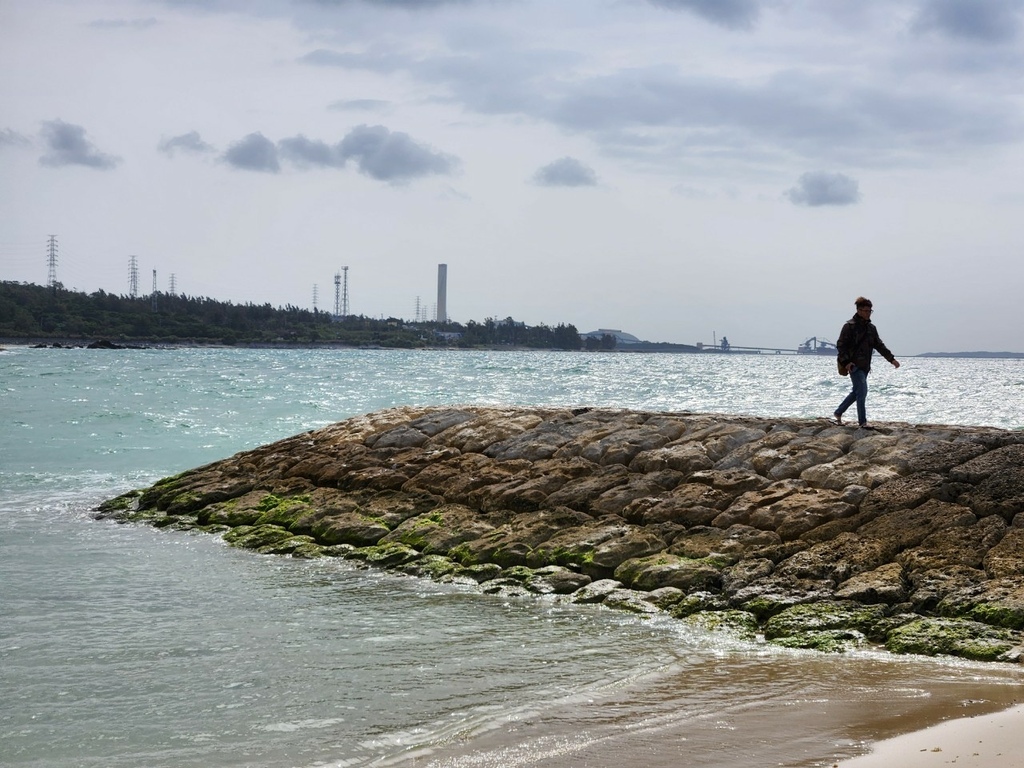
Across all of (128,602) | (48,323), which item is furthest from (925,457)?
(48,323)

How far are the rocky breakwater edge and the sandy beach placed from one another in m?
1.70

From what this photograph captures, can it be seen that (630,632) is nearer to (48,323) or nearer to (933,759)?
(933,759)

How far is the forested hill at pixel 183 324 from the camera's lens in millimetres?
136625

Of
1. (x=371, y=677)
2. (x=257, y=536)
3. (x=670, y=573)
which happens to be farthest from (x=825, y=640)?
(x=257, y=536)

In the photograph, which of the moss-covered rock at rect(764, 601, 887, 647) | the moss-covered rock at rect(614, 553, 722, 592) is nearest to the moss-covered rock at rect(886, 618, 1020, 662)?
the moss-covered rock at rect(764, 601, 887, 647)

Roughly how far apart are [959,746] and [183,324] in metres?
154

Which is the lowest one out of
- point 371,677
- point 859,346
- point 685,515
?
point 371,677

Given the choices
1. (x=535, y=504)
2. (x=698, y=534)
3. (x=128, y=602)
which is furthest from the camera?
(x=535, y=504)

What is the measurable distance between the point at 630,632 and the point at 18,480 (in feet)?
49.5

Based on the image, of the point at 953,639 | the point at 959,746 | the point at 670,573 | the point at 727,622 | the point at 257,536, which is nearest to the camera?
the point at 959,746

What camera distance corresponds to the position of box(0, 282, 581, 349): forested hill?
137m

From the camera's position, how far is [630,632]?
29.8ft

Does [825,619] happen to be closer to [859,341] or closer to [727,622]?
[727,622]

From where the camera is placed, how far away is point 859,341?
13.4m
